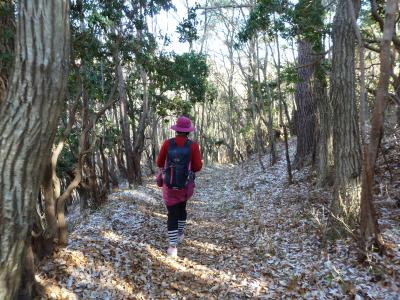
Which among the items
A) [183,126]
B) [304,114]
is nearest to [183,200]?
[183,126]

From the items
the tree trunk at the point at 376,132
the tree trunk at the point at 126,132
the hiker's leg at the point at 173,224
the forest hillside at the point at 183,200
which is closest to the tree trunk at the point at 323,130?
the forest hillside at the point at 183,200

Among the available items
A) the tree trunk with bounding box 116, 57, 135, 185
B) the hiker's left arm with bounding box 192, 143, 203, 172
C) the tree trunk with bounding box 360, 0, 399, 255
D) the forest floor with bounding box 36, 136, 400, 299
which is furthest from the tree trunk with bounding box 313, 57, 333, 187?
the tree trunk with bounding box 116, 57, 135, 185

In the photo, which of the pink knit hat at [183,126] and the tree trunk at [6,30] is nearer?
the pink knit hat at [183,126]

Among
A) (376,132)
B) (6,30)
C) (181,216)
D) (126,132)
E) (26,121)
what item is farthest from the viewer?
(126,132)

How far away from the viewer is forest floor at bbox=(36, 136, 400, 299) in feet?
15.2

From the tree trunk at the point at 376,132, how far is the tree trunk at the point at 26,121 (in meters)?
3.38

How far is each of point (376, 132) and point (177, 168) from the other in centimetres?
293

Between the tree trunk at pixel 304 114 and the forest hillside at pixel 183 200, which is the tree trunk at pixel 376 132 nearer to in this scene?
the forest hillside at pixel 183 200

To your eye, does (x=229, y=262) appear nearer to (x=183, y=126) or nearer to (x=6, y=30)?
(x=183, y=126)

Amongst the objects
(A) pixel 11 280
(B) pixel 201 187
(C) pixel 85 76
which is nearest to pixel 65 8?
(A) pixel 11 280

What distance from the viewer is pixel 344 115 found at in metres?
6.29

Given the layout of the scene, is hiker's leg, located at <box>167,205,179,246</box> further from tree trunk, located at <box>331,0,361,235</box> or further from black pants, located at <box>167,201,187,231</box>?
tree trunk, located at <box>331,0,361,235</box>

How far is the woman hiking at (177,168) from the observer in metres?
5.96

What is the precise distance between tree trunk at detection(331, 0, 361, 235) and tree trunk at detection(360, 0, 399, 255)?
1087 millimetres
